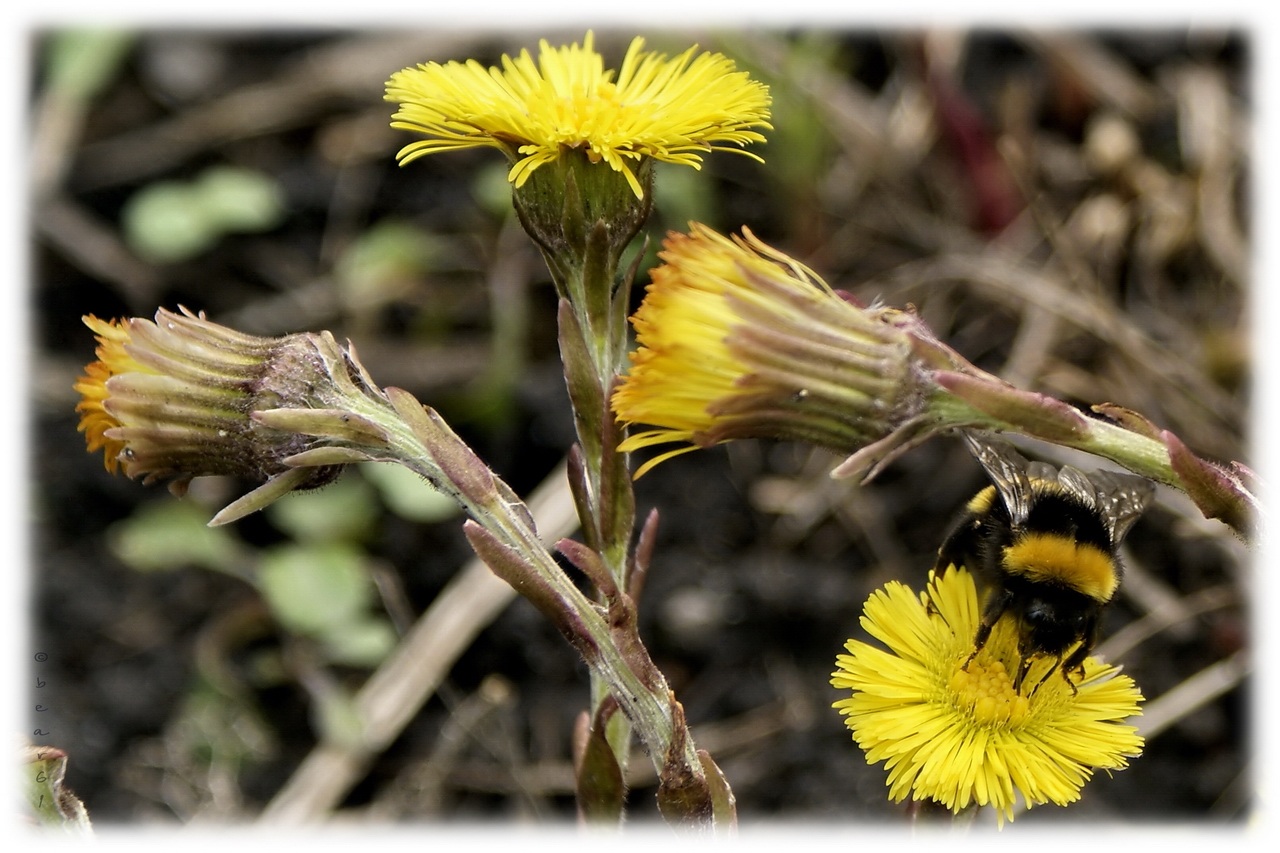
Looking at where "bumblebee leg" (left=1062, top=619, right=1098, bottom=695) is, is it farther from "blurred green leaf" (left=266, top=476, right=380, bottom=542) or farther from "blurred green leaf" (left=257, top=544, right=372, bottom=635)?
"blurred green leaf" (left=266, top=476, right=380, bottom=542)

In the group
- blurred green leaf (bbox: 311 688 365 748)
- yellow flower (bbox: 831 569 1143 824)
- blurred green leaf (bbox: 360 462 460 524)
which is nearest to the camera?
yellow flower (bbox: 831 569 1143 824)

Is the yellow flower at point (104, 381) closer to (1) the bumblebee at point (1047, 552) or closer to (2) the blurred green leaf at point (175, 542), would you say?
(1) the bumblebee at point (1047, 552)

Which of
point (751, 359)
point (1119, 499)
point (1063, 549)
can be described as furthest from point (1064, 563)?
point (751, 359)

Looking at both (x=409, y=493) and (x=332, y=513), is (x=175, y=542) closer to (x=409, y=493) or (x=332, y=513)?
(x=332, y=513)

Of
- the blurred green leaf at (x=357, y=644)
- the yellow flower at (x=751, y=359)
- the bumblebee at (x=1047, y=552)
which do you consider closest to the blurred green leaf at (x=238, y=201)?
the blurred green leaf at (x=357, y=644)

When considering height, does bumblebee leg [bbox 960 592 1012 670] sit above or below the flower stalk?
below

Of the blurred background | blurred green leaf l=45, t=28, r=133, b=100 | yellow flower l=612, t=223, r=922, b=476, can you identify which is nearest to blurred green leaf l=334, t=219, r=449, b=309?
the blurred background
